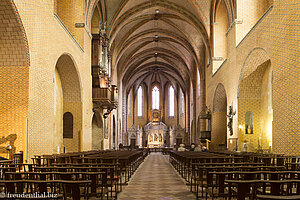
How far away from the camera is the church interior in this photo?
19.9ft

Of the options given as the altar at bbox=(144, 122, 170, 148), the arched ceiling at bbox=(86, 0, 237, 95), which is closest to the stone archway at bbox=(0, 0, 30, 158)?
the arched ceiling at bbox=(86, 0, 237, 95)

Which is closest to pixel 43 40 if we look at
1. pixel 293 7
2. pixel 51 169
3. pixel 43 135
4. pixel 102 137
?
pixel 43 135

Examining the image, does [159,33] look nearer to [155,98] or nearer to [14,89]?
[155,98]

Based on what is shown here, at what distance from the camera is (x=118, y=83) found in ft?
109

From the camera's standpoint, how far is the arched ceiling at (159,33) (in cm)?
2262

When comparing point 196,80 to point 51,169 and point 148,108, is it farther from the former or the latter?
point 51,169

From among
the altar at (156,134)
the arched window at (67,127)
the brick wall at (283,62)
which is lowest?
the altar at (156,134)

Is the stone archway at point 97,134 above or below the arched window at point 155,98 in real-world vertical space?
below

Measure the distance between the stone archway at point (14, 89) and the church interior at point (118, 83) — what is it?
0.10 ft

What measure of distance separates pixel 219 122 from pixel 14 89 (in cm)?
1576

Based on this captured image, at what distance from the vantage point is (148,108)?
160 ft

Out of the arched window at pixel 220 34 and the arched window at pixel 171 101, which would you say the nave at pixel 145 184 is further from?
the arched window at pixel 171 101

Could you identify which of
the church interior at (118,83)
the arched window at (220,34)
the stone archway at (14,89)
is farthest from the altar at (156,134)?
the stone archway at (14,89)

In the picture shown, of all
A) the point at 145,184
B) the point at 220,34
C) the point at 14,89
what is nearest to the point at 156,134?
the point at 220,34
